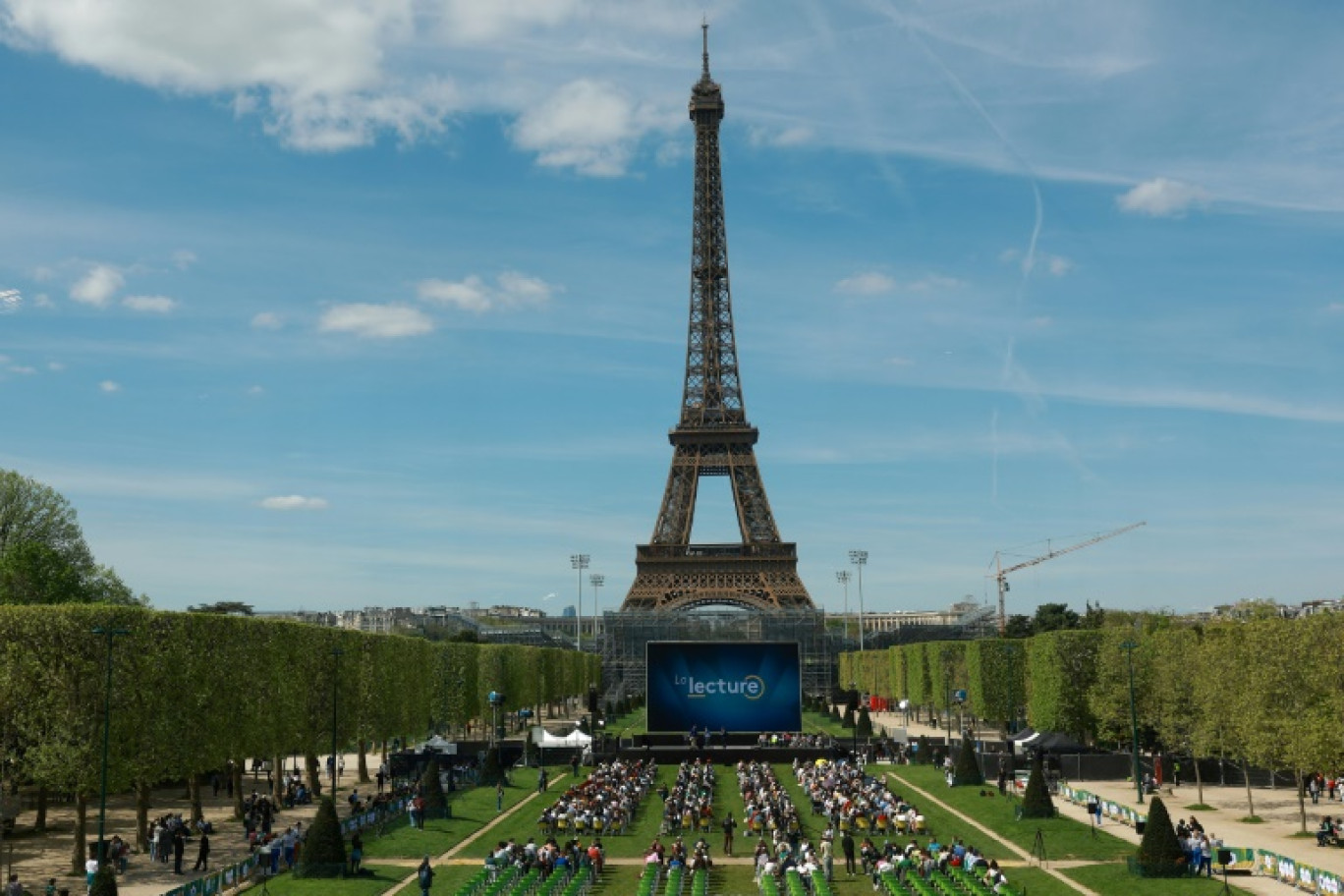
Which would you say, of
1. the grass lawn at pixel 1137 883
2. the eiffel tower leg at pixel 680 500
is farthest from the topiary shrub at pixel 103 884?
the eiffel tower leg at pixel 680 500

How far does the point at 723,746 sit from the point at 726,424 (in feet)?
206

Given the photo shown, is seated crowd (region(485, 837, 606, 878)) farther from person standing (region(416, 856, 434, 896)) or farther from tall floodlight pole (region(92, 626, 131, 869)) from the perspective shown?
tall floodlight pole (region(92, 626, 131, 869))

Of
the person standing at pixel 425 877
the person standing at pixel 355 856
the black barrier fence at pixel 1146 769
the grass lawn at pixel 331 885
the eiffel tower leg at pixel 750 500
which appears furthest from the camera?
the eiffel tower leg at pixel 750 500

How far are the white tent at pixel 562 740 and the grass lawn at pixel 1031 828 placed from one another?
73.6 feet

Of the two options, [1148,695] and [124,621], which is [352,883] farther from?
[1148,695]

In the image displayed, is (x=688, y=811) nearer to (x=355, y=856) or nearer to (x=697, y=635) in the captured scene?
(x=355, y=856)

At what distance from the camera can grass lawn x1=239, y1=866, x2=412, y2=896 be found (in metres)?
36.6

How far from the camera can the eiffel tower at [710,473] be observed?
128375 millimetres

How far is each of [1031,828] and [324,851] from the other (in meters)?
25.6

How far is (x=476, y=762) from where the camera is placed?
7081cm

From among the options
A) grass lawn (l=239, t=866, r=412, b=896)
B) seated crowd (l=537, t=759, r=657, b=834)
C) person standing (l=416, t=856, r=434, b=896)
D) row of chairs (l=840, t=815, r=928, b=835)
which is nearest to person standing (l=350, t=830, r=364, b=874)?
grass lawn (l=239, t=866, r=412, b=896)

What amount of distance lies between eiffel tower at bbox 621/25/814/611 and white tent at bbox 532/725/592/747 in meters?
51.1

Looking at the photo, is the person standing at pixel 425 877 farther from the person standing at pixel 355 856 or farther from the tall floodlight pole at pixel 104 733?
the tall floodlight pole at pixel 104 733

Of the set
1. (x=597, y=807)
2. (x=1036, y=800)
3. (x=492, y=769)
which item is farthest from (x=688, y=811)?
(x=492, y=769)
